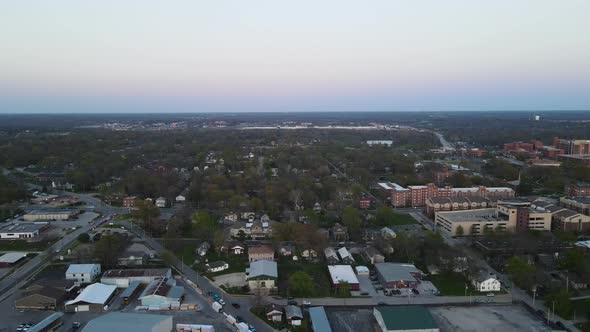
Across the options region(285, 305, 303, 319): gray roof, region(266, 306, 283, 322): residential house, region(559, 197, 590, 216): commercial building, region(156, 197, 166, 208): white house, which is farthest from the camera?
region(156, 197, 166, 208): white house

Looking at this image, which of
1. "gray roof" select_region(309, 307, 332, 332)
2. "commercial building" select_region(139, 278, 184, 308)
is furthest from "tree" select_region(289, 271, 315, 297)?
"commercial building" select_region(139, 278, 184, 308)

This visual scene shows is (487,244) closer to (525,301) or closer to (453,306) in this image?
(525,301)

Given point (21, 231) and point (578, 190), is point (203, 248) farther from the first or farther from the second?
point (578, 190)

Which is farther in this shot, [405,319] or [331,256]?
[331,256]

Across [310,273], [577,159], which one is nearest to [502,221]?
[310,273]

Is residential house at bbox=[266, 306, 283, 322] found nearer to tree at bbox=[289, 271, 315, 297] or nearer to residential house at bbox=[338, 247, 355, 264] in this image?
tree at bbox=[289, 271, 315, 297]

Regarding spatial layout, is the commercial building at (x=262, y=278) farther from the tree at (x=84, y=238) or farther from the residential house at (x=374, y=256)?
the tree at (x=84, y=238)
